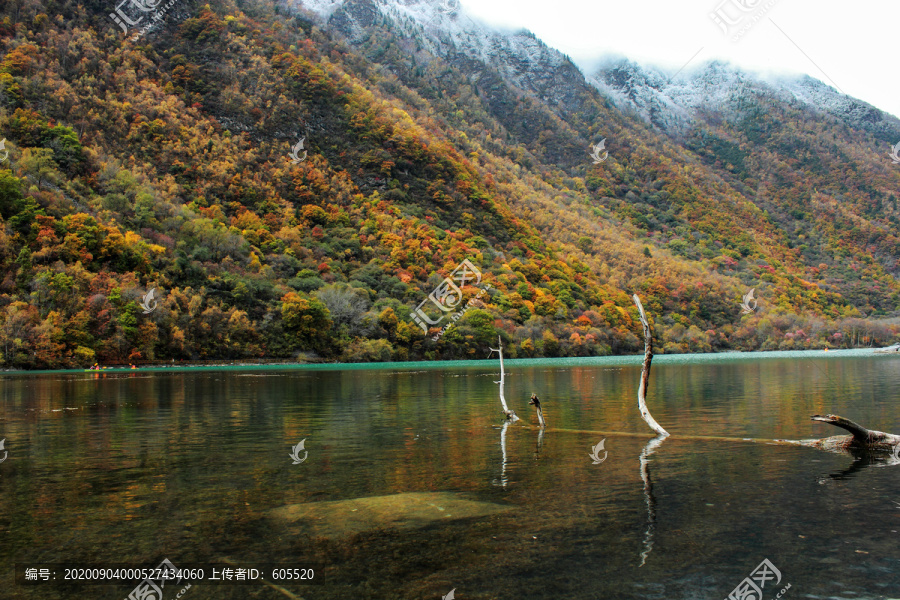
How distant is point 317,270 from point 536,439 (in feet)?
348

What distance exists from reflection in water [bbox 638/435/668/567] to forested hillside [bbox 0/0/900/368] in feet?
251

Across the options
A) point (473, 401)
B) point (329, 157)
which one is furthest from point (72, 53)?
point (473, 401)

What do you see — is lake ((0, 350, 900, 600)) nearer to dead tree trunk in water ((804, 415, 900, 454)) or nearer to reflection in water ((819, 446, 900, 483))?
reflection in water ((819, 446, 900, 483))

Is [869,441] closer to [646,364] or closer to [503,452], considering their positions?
[646,364]

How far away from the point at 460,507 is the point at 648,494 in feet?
13.6

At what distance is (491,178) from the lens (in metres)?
194

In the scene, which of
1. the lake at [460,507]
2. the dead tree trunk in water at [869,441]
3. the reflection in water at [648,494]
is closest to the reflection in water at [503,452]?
the lake at [460,507]

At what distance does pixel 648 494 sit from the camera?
1379cm

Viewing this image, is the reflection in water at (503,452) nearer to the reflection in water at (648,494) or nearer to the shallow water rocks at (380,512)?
the shallow water rocks at (380,512)

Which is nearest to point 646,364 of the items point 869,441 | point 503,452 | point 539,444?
point 539,444

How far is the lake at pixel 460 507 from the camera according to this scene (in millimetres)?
9125

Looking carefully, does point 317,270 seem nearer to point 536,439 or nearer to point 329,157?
point 329,157

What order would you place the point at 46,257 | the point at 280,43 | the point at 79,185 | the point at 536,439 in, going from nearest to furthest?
the point at 536,439 → the point at 46,257 → the point at 79,185 → the point at 280,43

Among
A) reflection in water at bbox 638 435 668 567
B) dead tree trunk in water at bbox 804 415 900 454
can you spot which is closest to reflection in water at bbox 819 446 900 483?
dead tree trunk in water at bbox 804 415 900 454
